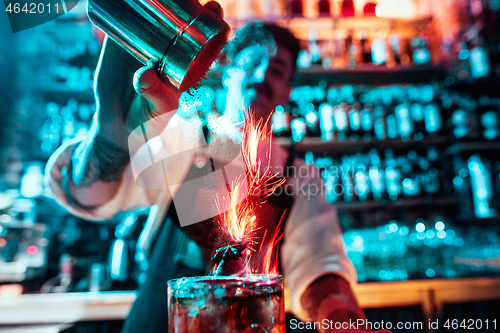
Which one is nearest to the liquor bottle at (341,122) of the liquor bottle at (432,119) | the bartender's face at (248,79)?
the liquor bottle at (432,119)

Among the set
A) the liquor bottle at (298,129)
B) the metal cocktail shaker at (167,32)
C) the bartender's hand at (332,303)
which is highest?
the liquor bottle at (298,129)

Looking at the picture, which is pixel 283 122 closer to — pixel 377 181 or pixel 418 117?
pixel 377 181

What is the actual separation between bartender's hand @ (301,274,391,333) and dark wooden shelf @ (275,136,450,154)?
1322 mm

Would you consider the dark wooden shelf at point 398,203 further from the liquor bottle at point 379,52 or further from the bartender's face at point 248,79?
the bartender's face at point 248,79

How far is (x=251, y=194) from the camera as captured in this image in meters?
0.42

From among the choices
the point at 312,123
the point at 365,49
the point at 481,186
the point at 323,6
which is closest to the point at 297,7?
the point at 323,6

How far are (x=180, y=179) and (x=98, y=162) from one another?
0.13 meters

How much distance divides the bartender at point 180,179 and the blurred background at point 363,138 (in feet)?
2.42

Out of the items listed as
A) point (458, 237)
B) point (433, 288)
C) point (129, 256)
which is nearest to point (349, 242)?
point (433, 288)

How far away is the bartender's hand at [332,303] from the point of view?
2.21 feet

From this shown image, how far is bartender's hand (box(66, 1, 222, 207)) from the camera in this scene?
1.15 ft

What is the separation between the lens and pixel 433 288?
141 centimetres

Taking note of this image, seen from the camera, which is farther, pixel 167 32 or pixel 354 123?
pixel 354 123

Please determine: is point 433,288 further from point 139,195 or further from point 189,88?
point 189,88
